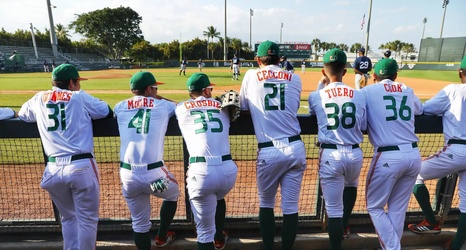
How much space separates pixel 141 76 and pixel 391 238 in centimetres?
270

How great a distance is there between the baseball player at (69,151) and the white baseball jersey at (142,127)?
270 mm

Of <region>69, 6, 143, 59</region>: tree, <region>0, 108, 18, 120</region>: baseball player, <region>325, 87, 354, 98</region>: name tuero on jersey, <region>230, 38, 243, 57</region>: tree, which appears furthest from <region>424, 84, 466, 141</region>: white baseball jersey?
<region>69, 6, 143, 59</region>: tree

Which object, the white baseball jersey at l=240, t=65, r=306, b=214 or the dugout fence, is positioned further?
the dugout fence

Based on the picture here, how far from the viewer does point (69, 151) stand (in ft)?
8.30

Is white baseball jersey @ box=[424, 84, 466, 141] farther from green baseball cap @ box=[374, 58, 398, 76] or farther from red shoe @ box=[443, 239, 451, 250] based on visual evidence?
red shoe @ box=[443, 239, 451, 250]

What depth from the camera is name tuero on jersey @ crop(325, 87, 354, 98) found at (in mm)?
2639

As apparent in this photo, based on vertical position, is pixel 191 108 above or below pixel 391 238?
above

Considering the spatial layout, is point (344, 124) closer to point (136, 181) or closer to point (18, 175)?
point (136, 181)

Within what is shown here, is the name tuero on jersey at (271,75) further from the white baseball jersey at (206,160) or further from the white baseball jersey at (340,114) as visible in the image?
the white baseball jersey at (206,160)

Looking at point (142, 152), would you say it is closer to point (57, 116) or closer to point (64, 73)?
point (57, 116)

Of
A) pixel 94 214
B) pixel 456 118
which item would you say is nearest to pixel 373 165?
pixel 456 118

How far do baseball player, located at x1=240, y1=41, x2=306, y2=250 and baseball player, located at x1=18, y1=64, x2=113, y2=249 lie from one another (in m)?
1.43

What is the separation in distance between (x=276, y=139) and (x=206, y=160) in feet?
2.13

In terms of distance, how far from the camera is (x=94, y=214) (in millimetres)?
2666
